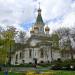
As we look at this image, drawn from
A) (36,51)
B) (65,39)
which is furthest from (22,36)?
(65,39)

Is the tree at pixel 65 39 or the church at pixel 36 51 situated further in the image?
the church at pixel 36 51

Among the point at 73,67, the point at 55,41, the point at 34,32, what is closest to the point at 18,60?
the point at 34,32

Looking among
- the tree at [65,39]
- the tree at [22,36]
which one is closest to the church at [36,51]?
the tree at [22,36]

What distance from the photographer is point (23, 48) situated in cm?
11519

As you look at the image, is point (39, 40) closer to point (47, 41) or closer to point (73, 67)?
point (47, 41)

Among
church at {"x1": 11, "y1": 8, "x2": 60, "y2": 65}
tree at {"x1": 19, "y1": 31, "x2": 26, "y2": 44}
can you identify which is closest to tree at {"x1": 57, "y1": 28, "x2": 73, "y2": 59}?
church at {"x1": 11, "y1": 8, "x2": 60, "y2": 65}

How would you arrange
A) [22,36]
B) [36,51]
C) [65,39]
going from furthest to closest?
[36,51]
[22,36]
[65,39]

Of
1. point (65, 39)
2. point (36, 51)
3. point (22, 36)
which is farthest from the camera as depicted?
point (36, 51)

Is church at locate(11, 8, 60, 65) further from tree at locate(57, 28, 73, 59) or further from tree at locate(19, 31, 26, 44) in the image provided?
tree at locate(57, 28, 73, 59)

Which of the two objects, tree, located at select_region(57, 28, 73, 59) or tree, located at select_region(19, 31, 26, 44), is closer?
tree, located at select_region(57, 28, 73, 59)

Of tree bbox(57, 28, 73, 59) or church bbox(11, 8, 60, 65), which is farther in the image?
church bbox(11, 8, 60, 65)

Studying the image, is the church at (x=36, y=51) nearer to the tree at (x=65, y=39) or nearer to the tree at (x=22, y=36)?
the tree at (x=22, y=36)

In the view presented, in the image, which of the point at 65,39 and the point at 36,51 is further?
the point at 36,51

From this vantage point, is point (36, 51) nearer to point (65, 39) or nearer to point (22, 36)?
point (22, 36)
